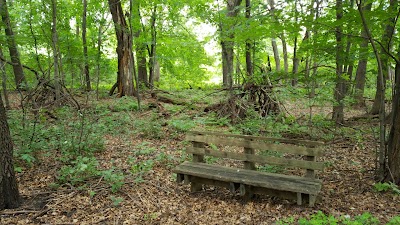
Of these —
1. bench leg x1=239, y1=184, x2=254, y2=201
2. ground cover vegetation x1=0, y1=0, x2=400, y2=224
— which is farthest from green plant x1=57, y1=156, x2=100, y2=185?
bench leg x1=239, y1=184, x2=254, y2=201

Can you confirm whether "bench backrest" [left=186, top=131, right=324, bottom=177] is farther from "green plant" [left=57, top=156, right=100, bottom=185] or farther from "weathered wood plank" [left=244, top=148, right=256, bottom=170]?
"green plant" [left=57, top=156, right=100, bottom=185]

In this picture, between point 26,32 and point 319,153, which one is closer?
point 319,153

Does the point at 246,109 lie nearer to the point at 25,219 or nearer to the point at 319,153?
the point at 319,153

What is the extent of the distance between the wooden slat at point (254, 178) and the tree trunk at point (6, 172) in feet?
8.37

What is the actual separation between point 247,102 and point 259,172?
510 centimetres

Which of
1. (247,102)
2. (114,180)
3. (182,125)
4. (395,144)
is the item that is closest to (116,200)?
(114,180)

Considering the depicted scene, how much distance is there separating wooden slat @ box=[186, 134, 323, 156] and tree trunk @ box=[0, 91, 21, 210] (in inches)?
112

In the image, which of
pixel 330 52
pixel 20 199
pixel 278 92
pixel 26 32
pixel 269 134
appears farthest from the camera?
pixel 26 32

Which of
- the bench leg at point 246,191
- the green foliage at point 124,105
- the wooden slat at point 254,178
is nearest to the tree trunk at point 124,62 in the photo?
Answer: the green foliage at point 124,105

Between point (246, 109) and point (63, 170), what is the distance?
597 cm

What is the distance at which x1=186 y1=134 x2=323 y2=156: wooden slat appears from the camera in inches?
175

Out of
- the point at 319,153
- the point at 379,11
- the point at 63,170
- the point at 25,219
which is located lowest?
the point at 25,219

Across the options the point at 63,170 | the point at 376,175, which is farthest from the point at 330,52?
the point at 63,170

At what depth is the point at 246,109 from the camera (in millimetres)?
9742
